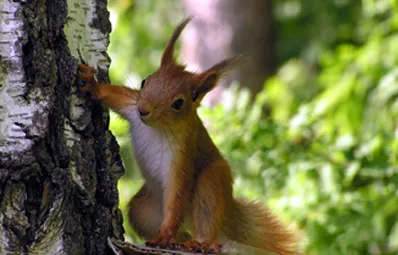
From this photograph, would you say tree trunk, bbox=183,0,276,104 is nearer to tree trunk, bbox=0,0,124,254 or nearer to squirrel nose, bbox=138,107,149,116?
squirrel nose, bbox=138,107,149,116

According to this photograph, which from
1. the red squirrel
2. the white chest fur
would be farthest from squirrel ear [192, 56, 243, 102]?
the white chest fur

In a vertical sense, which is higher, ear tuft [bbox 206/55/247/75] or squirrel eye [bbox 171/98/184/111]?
ear tuft [bbox 206/55/247/75]

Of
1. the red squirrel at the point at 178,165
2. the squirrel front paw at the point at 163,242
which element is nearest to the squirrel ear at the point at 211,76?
the red squirrel at the point at 178,165

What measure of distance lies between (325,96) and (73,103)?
238 centimetres

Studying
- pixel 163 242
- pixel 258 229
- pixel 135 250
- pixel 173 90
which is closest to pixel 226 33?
pixel 258 229

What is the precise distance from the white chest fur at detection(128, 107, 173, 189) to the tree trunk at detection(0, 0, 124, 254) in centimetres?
49

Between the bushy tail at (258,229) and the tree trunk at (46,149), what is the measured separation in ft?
2.21

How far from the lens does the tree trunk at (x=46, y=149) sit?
1.80 m

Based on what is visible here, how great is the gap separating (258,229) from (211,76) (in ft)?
1.99

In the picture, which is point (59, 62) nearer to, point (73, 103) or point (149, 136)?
point (73, 103)

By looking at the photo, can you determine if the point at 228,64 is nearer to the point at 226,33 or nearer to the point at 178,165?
the point at 178,165

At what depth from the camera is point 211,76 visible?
8.38ft

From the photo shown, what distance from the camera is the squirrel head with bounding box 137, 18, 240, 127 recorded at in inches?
95.0

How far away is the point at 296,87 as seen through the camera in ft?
22.5
